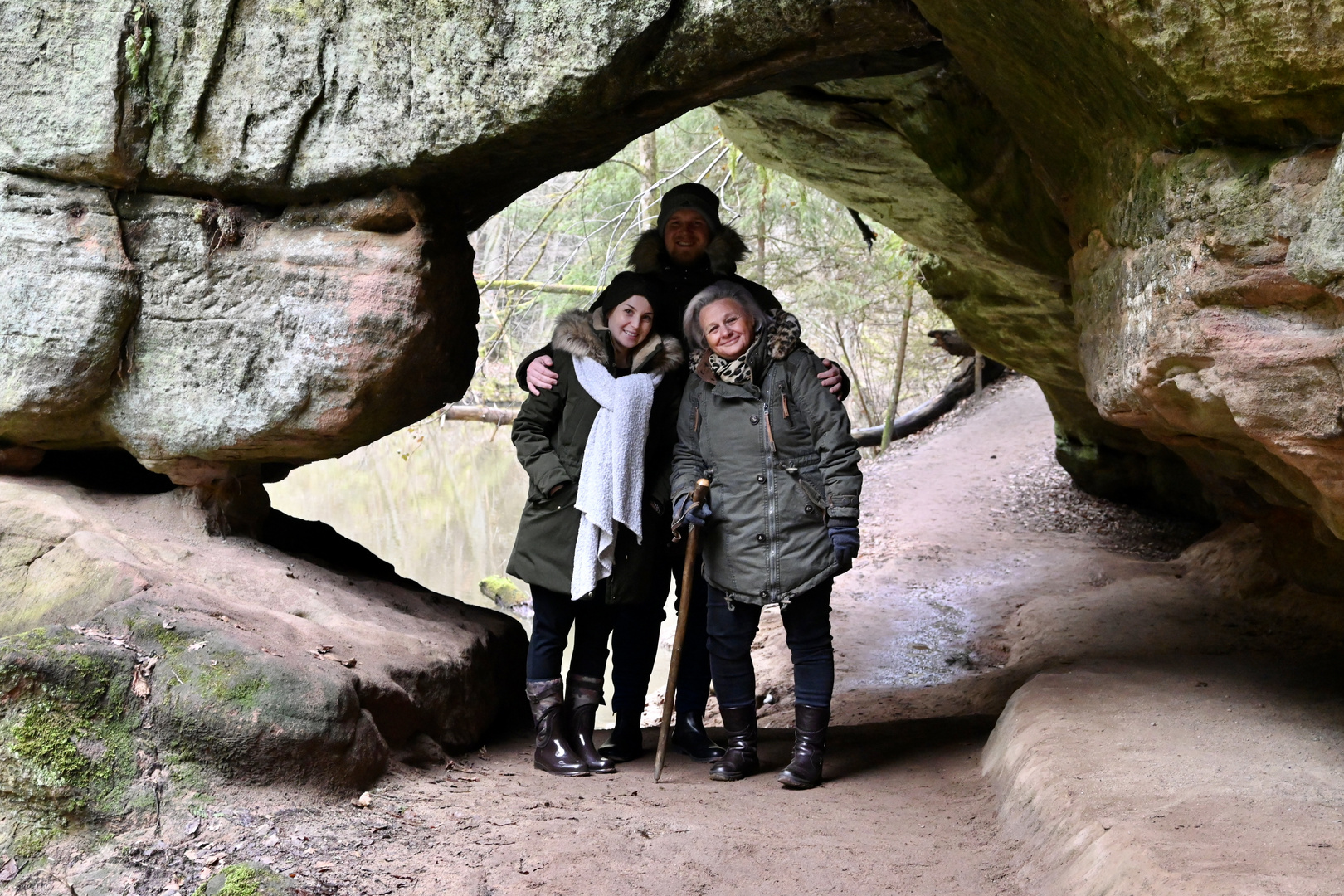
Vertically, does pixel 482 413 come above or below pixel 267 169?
below

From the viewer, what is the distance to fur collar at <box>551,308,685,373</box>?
4.89m

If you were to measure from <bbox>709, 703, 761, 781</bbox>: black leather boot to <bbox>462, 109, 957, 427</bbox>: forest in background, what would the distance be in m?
7.25

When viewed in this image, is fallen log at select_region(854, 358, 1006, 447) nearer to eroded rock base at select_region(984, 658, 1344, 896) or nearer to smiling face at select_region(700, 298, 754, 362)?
eroded rock base at select_region(984, 658, 1344, 896)

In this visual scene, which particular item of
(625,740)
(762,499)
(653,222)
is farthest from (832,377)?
(653,222)

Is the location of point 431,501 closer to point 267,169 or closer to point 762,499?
point 267,169

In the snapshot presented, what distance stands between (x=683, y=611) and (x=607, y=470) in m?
0.74

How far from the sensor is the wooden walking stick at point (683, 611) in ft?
15.2

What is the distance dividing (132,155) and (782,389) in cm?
310

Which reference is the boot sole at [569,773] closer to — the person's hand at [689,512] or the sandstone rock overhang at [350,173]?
the person's hand at [689,512]

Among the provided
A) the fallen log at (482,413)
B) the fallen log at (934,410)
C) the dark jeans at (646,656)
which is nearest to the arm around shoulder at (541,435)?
the dark jeans at (646,656)

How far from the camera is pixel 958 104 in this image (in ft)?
18.1

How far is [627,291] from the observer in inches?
196

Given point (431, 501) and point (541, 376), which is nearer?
point (541, 376)

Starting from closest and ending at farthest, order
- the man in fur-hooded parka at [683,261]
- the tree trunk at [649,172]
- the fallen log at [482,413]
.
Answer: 1. the man in fur-hooded parka at [683,261]
2. the tree trunk at [649,172]
3. the fallen log at [482,413]
